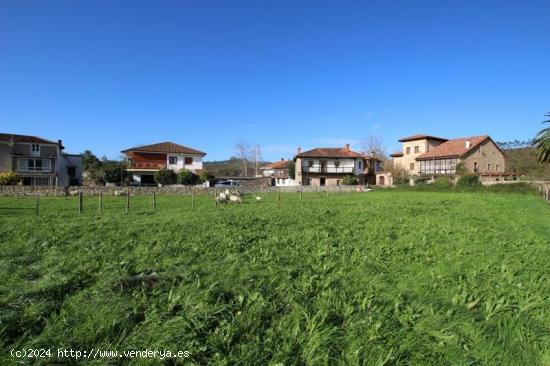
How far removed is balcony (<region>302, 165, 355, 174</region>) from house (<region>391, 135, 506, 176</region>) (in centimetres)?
1116

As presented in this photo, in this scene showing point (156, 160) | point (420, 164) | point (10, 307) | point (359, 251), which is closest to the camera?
point (10, 307)

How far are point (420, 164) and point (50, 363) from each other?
6684 centimetres

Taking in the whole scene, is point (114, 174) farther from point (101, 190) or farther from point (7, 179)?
point (101, 190)

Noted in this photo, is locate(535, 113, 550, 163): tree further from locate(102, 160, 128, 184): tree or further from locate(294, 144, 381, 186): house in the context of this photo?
locate(102, 160, 128, 184): tree

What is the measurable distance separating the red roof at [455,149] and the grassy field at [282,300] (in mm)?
54734

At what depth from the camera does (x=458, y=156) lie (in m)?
55.0

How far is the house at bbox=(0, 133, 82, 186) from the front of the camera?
4622cm

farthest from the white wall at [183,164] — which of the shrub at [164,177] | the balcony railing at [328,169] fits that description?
the balcony railing at [328,169]

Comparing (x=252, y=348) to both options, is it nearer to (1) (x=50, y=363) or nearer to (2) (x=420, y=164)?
(1) (x=50, y=363)

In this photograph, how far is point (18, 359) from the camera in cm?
287

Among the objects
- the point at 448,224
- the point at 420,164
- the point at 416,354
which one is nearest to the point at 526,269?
the point at 416,354

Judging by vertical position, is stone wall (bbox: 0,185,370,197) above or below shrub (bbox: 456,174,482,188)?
below

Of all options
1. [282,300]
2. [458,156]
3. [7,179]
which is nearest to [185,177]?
[7,179]

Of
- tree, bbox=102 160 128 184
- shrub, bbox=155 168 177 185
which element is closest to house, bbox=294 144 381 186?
shrub, bbox=155 168 177 185
